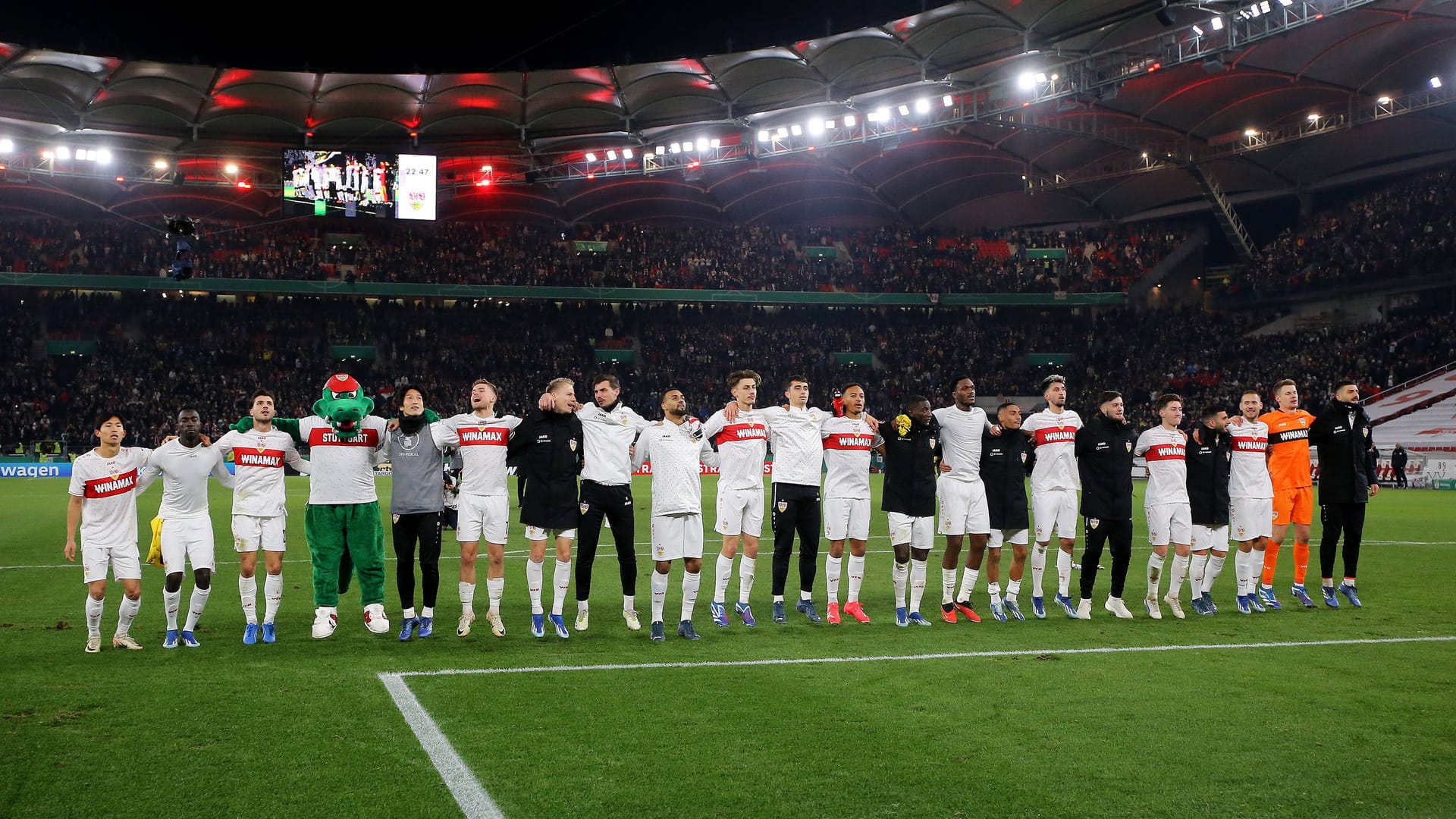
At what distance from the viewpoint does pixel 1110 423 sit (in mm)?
10531

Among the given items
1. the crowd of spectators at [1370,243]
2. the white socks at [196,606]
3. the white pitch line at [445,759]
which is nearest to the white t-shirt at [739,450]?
the white pitch line at [445,759]

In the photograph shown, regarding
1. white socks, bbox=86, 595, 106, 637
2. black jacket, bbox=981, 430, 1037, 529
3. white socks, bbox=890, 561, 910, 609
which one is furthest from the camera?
black jacket, bbox=981, 430, 1037, 529

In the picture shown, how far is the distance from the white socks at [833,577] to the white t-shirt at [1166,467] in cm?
321

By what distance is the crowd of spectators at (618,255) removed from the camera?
47.6m

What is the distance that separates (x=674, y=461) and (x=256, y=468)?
3.65 metres

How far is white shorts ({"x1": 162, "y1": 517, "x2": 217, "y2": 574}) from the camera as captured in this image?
884 centimetres

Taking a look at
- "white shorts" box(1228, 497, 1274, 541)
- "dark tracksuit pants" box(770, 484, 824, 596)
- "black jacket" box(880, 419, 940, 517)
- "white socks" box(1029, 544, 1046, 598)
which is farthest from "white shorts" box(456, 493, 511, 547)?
"white shorts" box(1228, 497, 1274, 541)

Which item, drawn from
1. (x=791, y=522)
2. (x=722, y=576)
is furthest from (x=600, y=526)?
(x=791, y=522)

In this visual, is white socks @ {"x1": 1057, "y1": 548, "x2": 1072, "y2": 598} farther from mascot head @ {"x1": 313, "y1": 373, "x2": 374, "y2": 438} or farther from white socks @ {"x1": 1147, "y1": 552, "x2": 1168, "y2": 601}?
mascot head @ {"x1": 313, "y1": 373, "x2": 374, "y2": 438}

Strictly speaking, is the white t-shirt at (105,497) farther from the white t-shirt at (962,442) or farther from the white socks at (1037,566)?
the white socks at (1037,566)

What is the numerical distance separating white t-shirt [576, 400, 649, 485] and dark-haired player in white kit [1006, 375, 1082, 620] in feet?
13.4

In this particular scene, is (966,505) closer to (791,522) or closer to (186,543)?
(791,522)

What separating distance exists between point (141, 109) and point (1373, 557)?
35860 mm

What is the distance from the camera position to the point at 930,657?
8.40 metres
